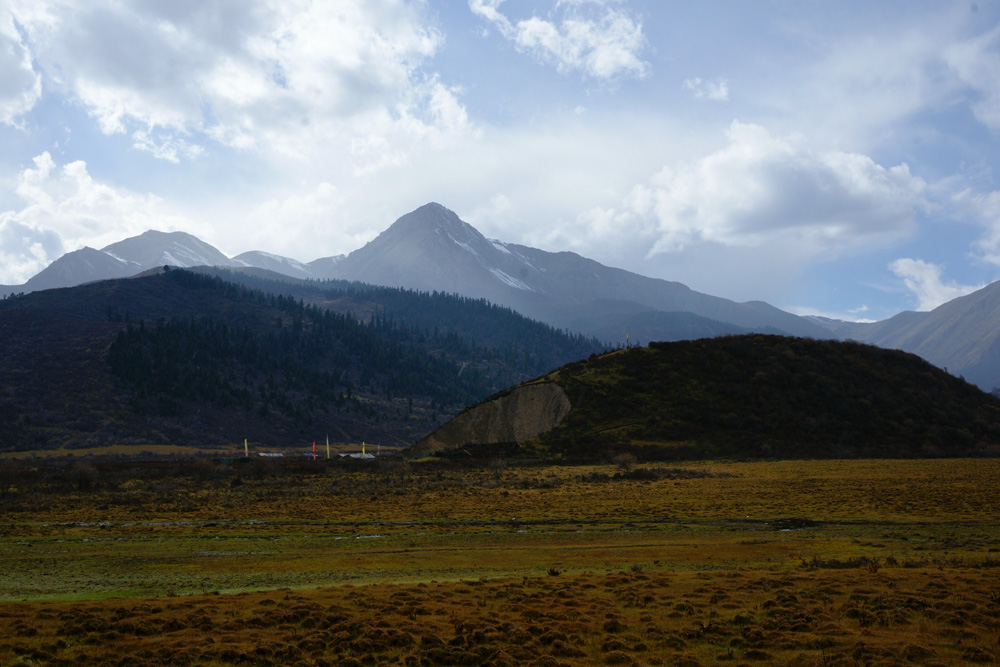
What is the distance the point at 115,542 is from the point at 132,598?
13376 mm

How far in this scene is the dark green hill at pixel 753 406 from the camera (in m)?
71.0

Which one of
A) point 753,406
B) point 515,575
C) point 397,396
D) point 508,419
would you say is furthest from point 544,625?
point 397,396

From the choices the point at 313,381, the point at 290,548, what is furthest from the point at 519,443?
the point at 313,381

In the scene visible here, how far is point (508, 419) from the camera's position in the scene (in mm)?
81000

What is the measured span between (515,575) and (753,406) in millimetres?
64464

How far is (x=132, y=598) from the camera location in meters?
17.3

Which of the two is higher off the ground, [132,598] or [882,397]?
[882,397]

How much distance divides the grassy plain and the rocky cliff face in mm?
32225

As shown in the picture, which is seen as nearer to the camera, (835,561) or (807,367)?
(835,561)

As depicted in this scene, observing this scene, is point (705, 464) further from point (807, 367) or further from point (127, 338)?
point (127, 338)

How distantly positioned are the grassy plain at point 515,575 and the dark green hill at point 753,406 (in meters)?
25.4

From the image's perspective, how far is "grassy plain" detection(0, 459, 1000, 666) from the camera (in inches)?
506

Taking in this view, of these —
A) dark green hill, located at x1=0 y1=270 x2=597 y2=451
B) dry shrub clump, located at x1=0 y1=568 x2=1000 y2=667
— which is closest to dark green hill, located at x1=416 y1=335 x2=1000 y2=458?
dry shrub clump, located at x1=0 y1=568 x2=1000 y2=667

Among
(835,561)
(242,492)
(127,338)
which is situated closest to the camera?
(835,561)
